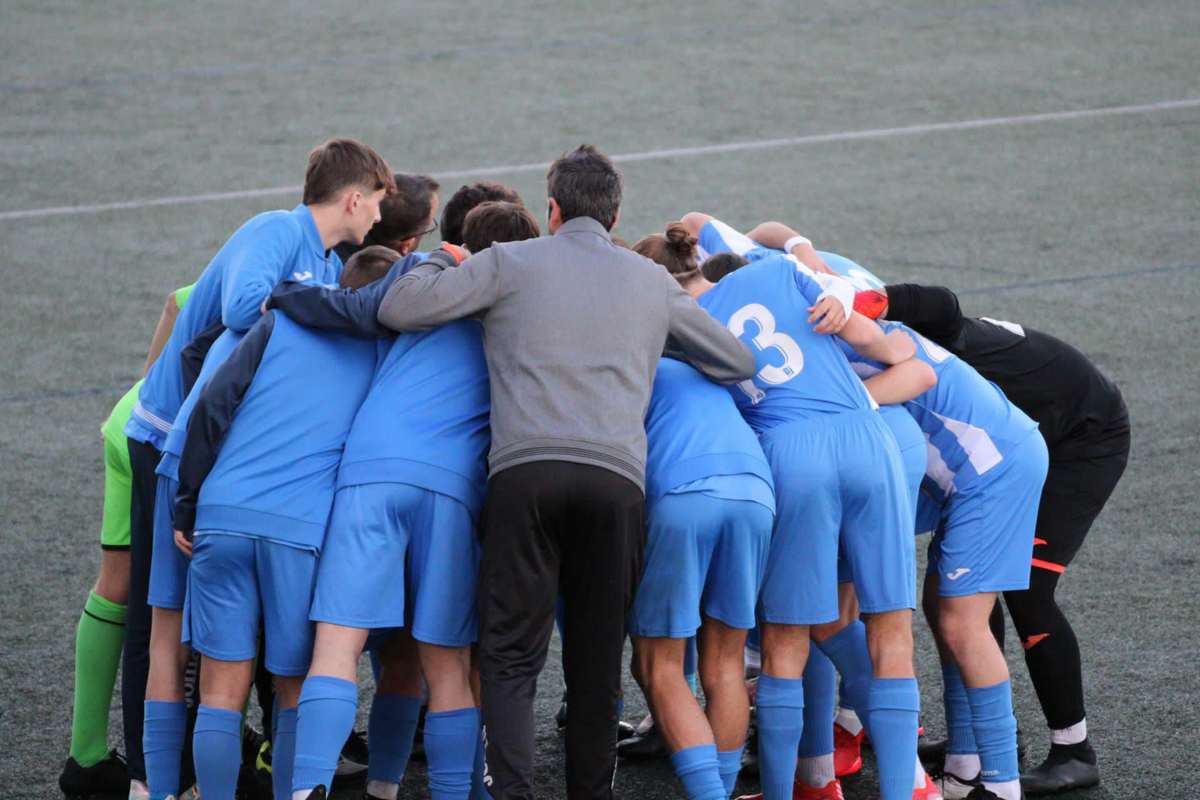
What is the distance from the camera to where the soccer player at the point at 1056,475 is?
480 cm

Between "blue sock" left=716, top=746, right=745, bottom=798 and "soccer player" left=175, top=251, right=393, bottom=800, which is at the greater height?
"soccer player" left=175, top=251, right=393, bottom=800

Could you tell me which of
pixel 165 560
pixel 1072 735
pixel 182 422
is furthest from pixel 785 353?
pixel 165 560

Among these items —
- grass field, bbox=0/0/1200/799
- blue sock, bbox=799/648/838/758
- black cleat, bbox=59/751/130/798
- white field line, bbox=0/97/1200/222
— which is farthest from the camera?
white field line, bbox=0/97/1200/222

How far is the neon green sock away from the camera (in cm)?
479

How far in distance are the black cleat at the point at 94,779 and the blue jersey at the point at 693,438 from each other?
6.12 ft

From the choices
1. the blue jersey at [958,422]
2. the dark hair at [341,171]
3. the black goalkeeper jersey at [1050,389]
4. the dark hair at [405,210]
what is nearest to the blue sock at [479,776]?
the blue jersey at [958,422]

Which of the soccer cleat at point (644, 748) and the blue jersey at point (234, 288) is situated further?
the soccer cleat at point (644, 748)

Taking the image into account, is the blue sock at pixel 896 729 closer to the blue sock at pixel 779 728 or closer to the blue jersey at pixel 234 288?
the blue sock at pixel 779 728

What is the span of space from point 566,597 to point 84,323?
6137 mm

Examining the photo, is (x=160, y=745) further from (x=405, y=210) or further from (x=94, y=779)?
(x=405, y=210)

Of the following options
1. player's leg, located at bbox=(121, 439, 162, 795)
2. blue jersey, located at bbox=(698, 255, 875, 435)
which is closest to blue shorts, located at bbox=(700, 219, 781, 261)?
blue jersey, located at bbox=(698, 255, 875, 435)

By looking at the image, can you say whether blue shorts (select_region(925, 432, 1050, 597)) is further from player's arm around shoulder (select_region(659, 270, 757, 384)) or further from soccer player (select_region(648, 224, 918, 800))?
player's arm around shoulder (select_region(659, 270, 757, 384))

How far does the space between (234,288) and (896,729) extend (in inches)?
84.7

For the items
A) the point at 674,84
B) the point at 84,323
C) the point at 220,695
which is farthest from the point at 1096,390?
the point at 674,84
